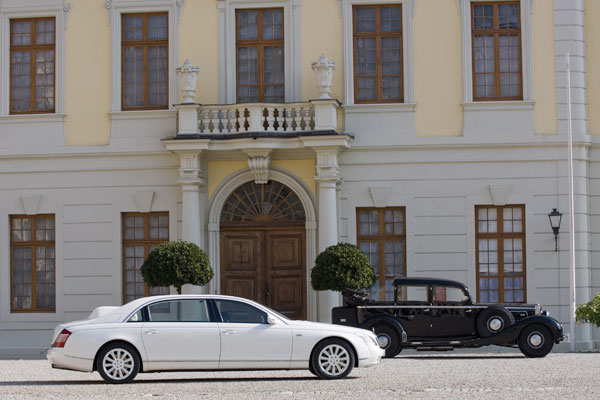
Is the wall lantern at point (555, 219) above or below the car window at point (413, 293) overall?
above

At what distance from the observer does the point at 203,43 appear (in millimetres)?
25625

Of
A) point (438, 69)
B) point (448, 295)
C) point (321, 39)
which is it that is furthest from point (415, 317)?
point (321, 39)

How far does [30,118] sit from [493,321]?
452 inches

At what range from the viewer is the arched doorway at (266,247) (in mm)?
25312

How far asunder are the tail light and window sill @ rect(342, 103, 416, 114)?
10.8m

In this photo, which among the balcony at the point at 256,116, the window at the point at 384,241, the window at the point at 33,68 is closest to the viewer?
the balcony at the point at 256,116

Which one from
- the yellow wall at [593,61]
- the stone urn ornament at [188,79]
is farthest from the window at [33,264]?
the yellow wall at [593,61]

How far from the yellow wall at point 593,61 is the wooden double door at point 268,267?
→ 22.1ft

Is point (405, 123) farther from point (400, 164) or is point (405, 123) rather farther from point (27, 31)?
point (27, 31)

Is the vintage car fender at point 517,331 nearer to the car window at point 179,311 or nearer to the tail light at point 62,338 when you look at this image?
the car window at point 179,311

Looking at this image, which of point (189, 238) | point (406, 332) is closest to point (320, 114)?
point (189, 238)

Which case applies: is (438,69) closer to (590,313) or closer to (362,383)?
(590,313)

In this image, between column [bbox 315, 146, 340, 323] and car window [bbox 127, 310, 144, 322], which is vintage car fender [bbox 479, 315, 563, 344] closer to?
column [bbox 315, 146, 340, 323]

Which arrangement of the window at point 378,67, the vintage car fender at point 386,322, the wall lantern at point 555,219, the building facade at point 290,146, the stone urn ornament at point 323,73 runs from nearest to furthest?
1. the vintage car fender at point 386,322
2. the stone urn ornament at point 323,73
3. the wall lantern at point 555,219
4. the building facade at point 290,146
5. the window at point 378,67
